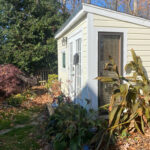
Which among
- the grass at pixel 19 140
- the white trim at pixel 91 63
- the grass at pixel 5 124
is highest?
the white trim at pixel 91 63

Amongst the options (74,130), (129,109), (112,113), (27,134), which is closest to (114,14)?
(129,109)

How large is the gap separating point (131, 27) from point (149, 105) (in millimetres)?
1890

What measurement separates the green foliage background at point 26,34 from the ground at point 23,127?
150 inches

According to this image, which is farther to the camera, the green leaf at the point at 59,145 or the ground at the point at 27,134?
the ground at the point at 27,134

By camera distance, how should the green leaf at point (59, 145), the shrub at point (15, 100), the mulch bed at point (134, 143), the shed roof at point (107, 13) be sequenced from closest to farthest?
the green leaf at point (59, 145), the mulch bed at point (134, 143), the shed roof at point (107, 13), the shrub at point (15, 100)

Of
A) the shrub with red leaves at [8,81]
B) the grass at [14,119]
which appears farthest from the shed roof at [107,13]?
the shrub with red leaves at [8,81]

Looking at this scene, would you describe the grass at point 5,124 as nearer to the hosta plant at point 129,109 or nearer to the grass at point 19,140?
the grass at point 19,140

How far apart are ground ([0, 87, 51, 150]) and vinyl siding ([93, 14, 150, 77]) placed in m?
2.70

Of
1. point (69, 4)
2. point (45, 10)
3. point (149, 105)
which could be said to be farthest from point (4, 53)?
point (69, 4)

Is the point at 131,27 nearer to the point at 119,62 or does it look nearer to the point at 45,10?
the point at 119,62

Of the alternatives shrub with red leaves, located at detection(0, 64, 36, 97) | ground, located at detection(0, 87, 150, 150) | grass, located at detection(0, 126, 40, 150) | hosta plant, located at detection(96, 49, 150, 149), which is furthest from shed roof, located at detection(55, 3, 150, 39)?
shrub with red leaves, located at detection(0, 64, 36, 97)

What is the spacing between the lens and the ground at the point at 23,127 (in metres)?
3.33

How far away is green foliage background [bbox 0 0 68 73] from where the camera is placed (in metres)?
9.20

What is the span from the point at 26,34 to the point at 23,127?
6534mm
